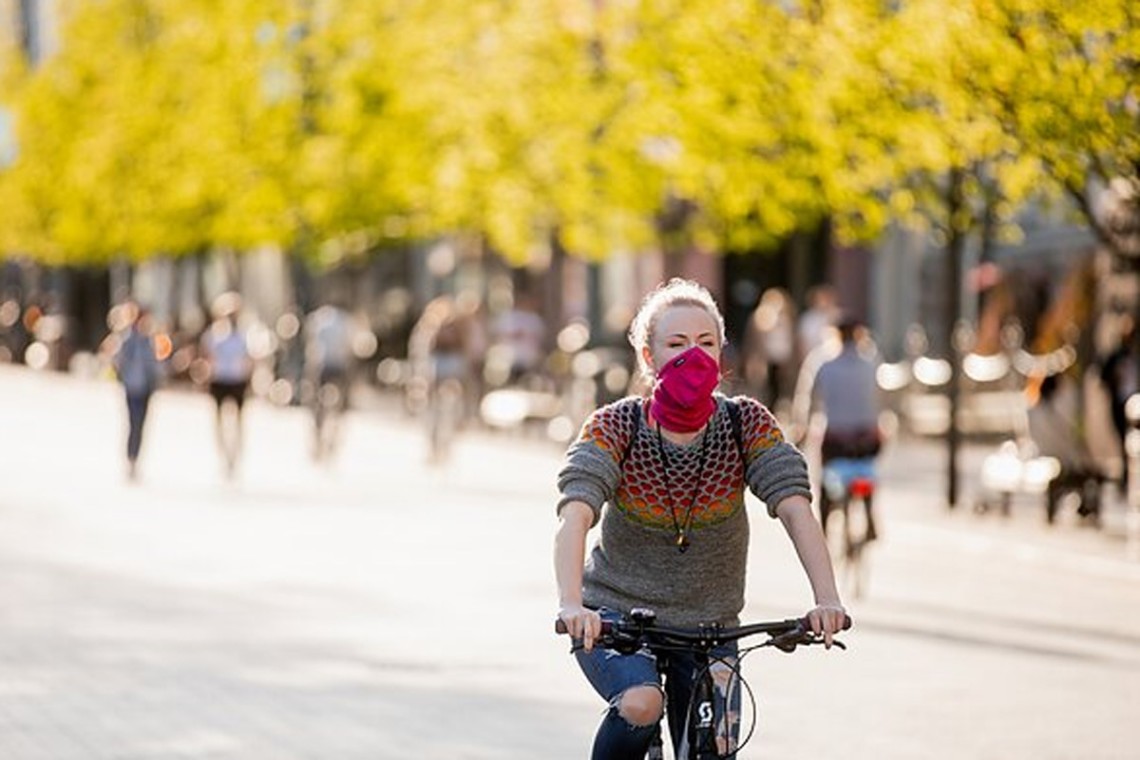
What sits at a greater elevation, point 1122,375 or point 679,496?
point 1122,375

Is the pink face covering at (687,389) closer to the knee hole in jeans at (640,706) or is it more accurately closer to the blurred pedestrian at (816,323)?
the knee hole in jeans at (640,706)

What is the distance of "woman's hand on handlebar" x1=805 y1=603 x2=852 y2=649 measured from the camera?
6297mm

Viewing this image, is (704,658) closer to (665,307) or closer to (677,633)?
(677,633)

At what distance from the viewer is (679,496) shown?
6641 millimetres

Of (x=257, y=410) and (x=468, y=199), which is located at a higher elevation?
(x=468, y=199)

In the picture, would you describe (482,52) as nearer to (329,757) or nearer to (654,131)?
(654,131)

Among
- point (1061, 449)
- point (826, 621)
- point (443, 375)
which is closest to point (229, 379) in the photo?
point (443, 375)

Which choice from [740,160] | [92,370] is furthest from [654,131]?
[92,370]

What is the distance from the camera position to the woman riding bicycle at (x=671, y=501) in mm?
6500

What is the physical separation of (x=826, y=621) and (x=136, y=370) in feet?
78.5

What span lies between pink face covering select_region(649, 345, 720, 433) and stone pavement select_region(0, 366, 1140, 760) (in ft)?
14.8

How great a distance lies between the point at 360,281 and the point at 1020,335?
33.6m

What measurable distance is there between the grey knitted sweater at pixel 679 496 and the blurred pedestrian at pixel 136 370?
22899 mm

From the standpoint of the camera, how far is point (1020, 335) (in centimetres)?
4103
